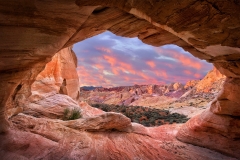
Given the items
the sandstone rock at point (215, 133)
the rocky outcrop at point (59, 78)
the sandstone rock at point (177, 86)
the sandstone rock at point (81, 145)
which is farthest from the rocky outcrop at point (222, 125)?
the sandstone rock at point (177, 86)

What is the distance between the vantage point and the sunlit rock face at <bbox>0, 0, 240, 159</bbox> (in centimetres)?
473

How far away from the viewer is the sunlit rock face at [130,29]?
15.5ft

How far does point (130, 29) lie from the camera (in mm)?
7387

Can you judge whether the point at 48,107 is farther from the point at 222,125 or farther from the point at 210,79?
the point at 210,79

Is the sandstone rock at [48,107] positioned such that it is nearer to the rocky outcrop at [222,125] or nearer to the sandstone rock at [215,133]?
the sandstone rock at [215,133]

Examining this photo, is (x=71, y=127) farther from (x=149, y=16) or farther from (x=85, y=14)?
(x=149, y=16)

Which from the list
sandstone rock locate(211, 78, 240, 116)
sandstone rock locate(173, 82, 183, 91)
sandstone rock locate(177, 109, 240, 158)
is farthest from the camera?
sandstone rock locate(173, 82, 183, 91)

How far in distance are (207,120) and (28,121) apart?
898cm

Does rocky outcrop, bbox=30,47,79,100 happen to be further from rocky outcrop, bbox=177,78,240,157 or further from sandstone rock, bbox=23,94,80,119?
rocky outcrop, bbox=177,78,240,157

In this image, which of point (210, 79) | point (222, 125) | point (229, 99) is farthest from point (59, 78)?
point (210, 79)

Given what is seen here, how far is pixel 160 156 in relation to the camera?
804 centimetres

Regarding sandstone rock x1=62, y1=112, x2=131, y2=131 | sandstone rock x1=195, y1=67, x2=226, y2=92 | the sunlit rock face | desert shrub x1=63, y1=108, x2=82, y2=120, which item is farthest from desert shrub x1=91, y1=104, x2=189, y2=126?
sandstone rock x1=195, y1=67, x2=226, y2=92

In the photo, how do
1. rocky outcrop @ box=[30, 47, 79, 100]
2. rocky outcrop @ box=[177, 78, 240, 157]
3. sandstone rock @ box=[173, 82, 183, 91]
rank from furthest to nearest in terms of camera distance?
1. sandstone rock @ box=[173, 82, 183, 91]
2. rocky outcrop @ box=[30, 47, 79, 100]
3. rocky outcrop @ box=[177, 78, 240, 157]

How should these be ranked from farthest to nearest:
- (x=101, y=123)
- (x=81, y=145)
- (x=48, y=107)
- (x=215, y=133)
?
(x=48, y=107), (x=101, y=123), (x=215, y=133), (x=81, y=145)
